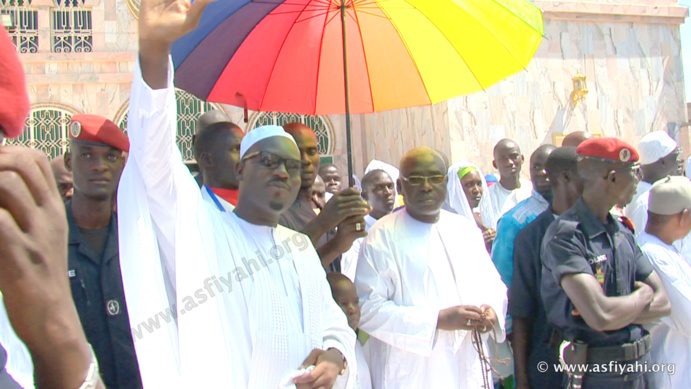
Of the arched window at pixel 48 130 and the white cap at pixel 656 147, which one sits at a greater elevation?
the arched window at pixel 48 130

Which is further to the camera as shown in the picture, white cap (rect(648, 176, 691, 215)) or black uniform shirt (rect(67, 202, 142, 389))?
white cap (rect(648, 176, 691, 215))

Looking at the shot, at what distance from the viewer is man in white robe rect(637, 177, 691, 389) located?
3393 mm

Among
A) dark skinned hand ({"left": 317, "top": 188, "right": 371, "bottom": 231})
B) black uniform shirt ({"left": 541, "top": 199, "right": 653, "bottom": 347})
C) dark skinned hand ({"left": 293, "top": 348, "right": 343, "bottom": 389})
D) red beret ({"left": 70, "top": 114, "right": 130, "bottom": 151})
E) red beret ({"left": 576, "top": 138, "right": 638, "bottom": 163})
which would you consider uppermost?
red beret ({"left": 70, "top": 114, "right": 130, "bottom": 151})

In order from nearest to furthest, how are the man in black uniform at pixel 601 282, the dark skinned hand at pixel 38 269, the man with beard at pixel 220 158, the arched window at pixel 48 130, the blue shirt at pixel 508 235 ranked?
the dark skinned hand at pixel 38 269
the man in black uniform at pixel 601 282
the man with beard at pixel 220 158
the blue shirt at pixel 508 235
the arched window at pixel 48 130

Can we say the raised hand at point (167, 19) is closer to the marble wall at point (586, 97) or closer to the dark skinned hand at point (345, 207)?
the dark skinned hand at point (345, 207)

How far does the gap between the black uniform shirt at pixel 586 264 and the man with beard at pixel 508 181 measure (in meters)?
2.53

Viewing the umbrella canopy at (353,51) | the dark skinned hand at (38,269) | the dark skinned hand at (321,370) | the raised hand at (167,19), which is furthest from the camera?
the umbrella canopy at (353,51)

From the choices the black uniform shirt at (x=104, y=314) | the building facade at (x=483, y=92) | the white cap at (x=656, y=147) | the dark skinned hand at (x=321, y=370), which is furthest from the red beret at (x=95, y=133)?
the building facade at (x=483, y=92)

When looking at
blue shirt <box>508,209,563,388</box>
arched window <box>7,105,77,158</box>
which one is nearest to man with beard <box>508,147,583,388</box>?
blue shirt <box>508,209,563,388</box>

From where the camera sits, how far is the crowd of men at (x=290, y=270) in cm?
90

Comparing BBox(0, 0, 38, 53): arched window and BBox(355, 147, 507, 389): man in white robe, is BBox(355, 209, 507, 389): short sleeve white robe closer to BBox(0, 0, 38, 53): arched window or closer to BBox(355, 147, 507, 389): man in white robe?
BBox(355, 147, 507, 389): man in white robe

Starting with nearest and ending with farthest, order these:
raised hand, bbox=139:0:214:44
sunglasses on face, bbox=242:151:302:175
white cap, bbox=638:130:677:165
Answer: raised hand, bbox=139:0:214:44 → sunglasses on face, bbox=242:151:302:175 → white cap, bbox=638:130:677:165

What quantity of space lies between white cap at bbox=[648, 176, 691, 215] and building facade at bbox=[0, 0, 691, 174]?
545 centimetres

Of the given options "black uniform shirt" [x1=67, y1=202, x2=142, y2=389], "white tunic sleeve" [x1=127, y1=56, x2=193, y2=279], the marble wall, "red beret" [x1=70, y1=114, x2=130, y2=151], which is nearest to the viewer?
"white tunic sleeve" [x1=127, y1=56, x2=193, y2=279]
